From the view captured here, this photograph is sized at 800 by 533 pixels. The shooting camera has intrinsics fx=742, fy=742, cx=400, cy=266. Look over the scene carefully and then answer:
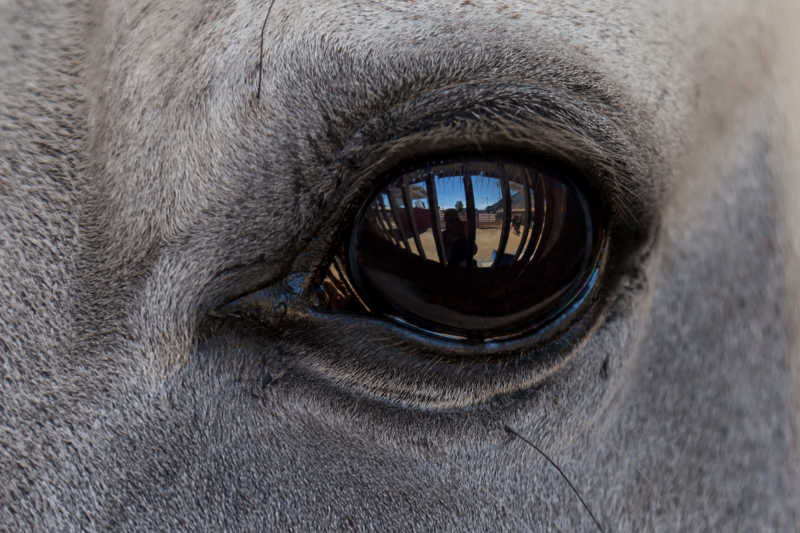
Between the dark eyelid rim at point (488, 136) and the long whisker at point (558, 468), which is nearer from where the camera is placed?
the dark eyelid rim at point (488, 136)

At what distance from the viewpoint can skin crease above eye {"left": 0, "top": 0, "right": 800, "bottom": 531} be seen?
0.89m

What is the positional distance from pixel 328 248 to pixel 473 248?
7.5 inches

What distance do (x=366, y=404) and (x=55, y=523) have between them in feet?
1.35

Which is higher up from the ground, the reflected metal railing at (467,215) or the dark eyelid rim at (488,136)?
the dark eyelid rim at (488,136)

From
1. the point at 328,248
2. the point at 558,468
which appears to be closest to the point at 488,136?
the point at 328,248

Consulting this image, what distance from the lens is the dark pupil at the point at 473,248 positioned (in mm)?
938

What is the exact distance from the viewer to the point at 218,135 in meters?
0.88

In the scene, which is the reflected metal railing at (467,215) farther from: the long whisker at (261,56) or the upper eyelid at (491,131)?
the long whisker at (261,56)

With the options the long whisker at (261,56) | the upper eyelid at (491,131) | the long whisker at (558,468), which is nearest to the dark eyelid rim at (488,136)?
the upper eyelid at (491,131)

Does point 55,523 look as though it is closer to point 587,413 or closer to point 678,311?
point 587,413

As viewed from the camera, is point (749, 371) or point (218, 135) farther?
point (749, 371)

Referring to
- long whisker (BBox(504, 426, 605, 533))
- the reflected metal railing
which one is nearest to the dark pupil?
the reflected metal railing

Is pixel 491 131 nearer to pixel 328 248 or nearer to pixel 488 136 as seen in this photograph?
pixel 488 136

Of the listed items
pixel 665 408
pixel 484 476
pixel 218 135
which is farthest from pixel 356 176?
pixel 665 408
